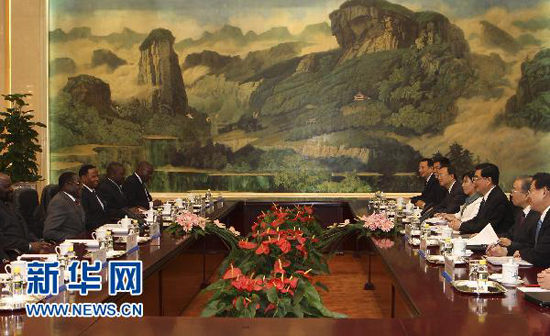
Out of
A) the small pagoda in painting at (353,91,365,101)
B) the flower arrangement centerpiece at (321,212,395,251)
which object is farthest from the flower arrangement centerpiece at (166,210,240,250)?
the small pagoda in painting at (353,91,365,101)

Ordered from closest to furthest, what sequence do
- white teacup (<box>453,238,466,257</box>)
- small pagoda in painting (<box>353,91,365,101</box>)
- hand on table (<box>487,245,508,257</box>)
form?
white teacup (<box>453,238,466,257</box>), hand on table (<box>487,245,508,257</box>), small pagoda in painting (<box>353,91,365,101</box>)

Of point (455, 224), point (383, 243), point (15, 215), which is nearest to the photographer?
point (383, 243)

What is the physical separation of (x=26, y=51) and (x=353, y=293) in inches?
239

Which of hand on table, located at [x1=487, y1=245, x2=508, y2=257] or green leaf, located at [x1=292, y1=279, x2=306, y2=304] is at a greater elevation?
green leaf, located at [x1=292, y1=279, x2=306, y2=304]

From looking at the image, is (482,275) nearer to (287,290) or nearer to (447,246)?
(447,246)

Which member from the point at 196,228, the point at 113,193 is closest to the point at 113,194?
the point at 113,193

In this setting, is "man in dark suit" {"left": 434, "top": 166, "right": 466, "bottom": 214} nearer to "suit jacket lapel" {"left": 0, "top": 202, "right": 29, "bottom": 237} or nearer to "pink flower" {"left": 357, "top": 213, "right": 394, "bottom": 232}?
"pink flower" {"left": 357, "top": 213, "right": 394, "bottom": 232}

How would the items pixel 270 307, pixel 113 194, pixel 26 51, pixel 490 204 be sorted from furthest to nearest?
1. pixel 26 51
2. pixel 113 194
3. pixel 490 204
4. pixel 270 307

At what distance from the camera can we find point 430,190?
8.84m

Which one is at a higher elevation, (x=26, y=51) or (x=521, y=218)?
(x=26, y=51)

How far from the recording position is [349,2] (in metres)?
10.1

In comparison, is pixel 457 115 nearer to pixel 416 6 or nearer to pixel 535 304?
pixel 416 6

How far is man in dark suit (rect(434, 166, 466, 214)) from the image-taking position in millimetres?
7280

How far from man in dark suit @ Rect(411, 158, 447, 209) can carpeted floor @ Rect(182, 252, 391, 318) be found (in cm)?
117
